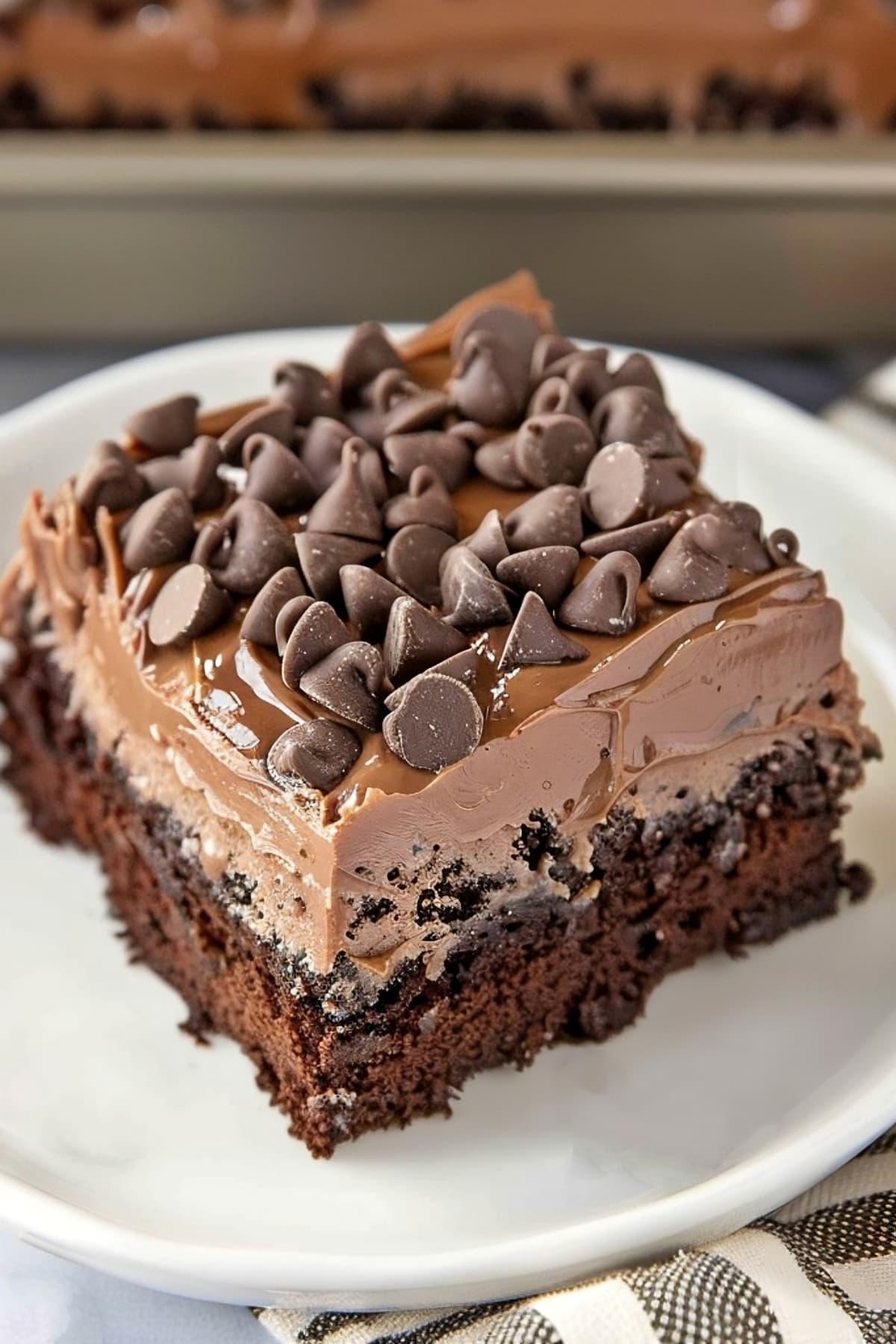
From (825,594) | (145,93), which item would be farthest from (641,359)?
(145,93)

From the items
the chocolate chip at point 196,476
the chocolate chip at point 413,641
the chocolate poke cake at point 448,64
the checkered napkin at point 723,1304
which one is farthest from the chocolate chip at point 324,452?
the chocolate poke cake at point 448,64

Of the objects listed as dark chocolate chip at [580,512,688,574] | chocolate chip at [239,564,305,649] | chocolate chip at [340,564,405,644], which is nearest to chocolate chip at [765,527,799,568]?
dark chocolate chip at [580,512,688,574]

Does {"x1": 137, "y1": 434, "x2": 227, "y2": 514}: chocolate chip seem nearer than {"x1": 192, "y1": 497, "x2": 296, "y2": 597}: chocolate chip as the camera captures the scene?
No

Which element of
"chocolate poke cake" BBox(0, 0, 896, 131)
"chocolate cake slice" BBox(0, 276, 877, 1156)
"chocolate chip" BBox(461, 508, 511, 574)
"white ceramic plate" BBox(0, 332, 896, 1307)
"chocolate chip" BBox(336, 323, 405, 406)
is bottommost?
"white ceramic plate" BBox(0, 332, 896, 1307)

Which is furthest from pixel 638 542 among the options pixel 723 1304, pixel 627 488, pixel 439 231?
pixel 439 231

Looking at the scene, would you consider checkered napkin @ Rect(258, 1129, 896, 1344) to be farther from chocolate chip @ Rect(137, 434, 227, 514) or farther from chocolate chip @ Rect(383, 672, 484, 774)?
chocolate chip @ Rect(137, 434, 227, 514)

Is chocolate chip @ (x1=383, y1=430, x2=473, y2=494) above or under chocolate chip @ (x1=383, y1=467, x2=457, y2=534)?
above

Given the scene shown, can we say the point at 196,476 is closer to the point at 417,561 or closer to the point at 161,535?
the point at 161,535

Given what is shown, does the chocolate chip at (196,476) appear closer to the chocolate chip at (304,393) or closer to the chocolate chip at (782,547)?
the chocolate chip at (304,393)
